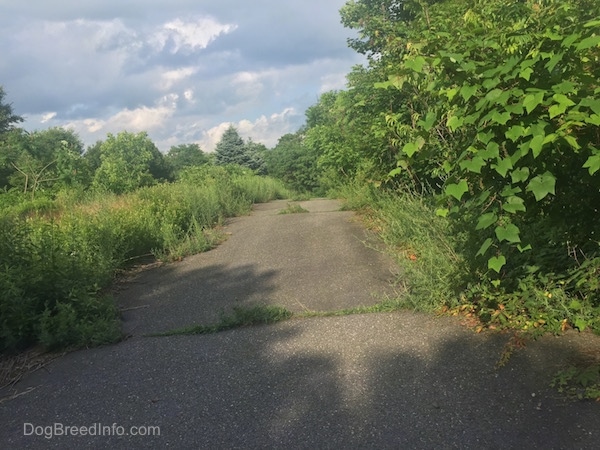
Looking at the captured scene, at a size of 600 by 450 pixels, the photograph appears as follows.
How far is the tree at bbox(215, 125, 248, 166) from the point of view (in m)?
47.4

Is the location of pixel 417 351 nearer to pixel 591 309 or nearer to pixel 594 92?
pixel 591 309

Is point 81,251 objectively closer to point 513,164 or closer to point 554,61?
point 513,164

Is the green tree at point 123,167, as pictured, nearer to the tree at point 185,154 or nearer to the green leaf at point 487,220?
the green leaf at point 487,220

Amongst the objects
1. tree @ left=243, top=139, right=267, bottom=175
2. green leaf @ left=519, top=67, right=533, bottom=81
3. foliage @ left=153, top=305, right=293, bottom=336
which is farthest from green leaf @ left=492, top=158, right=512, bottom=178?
tree @ left=243, top=139, right=267, bottom=175

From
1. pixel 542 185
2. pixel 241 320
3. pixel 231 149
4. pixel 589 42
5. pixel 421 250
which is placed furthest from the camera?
pixel 231 149

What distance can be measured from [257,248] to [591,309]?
592 centimetres

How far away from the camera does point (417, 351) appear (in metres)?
4.00

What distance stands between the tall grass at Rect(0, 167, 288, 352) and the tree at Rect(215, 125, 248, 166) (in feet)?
117

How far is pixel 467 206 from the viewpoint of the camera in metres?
3.68

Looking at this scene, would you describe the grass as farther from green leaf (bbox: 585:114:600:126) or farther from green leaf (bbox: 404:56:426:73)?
green leaf (bbox: 585:114:600:126)

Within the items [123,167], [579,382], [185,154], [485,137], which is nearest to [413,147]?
[485,137]

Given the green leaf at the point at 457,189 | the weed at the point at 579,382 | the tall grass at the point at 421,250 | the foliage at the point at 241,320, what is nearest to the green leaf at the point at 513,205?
the green leaf at the point at 457,189

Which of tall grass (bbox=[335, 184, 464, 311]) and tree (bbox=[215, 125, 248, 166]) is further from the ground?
tree (bbox=[215, 125, 248, 166])

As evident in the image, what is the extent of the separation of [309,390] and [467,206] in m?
1.80
